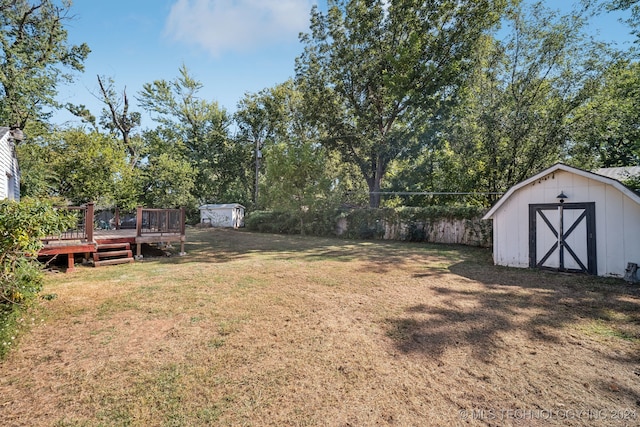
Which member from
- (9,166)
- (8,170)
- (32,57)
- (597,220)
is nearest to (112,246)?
(8,170)

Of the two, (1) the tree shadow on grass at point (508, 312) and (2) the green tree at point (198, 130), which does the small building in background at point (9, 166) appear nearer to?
(1) the tree shadow on grass at point (508, 312)

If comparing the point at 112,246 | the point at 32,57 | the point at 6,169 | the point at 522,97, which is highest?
the point at 32,57

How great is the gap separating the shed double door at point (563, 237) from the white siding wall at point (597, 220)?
122mm

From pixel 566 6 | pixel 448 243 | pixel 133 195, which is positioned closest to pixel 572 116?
pixel 566 6

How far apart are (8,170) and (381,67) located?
1877 cm

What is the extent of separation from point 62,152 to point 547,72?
2232 cm

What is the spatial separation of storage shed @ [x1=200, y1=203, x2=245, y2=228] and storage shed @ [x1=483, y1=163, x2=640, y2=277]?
2278cm

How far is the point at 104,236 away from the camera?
362 inches

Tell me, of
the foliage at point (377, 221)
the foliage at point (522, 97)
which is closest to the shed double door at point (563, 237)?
the foliage at point (377, 221)

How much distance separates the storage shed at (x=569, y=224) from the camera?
681cm

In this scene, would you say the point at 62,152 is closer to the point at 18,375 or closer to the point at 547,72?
the point at 18,375

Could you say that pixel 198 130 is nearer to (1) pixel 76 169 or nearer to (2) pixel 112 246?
(1) pixel 76 169

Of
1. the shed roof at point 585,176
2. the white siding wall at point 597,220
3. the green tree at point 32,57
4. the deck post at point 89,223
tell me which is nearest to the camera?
the shed roof at point 585,176

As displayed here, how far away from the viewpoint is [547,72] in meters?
14.7
